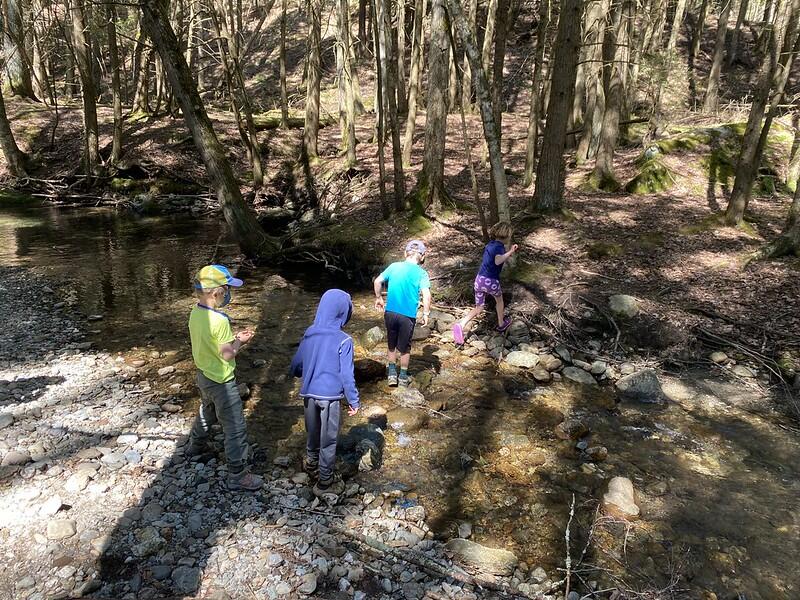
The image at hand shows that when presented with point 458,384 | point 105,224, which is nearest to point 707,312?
point 458,384

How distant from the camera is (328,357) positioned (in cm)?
458

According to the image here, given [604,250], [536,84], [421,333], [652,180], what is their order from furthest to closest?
1. [536,84]
2. [652,180]
3. [604,250]
4. [421,333]

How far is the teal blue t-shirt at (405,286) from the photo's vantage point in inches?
262

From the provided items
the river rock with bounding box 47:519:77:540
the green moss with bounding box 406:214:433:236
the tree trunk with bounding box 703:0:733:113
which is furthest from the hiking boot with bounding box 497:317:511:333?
the tree trunk with bounding box 703:0:733:113

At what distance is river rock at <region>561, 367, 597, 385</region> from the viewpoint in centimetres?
744

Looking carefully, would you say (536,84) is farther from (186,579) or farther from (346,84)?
(186,579)

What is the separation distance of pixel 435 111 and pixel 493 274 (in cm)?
604

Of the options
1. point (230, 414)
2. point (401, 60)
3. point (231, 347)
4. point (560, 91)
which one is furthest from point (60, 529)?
point (401, 60)

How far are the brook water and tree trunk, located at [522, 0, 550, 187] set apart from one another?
27.5 ft

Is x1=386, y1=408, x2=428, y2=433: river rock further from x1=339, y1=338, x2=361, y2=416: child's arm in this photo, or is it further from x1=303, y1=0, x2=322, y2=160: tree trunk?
x1=303, y1=0, x2=322, y2=160: tree trunk

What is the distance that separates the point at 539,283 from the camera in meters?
9.45

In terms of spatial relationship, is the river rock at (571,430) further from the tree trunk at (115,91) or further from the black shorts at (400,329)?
the tree trunk at (115,91)

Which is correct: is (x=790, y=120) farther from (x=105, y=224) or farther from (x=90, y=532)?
(x=105, y=224)

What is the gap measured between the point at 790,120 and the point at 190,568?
73.2 feet
